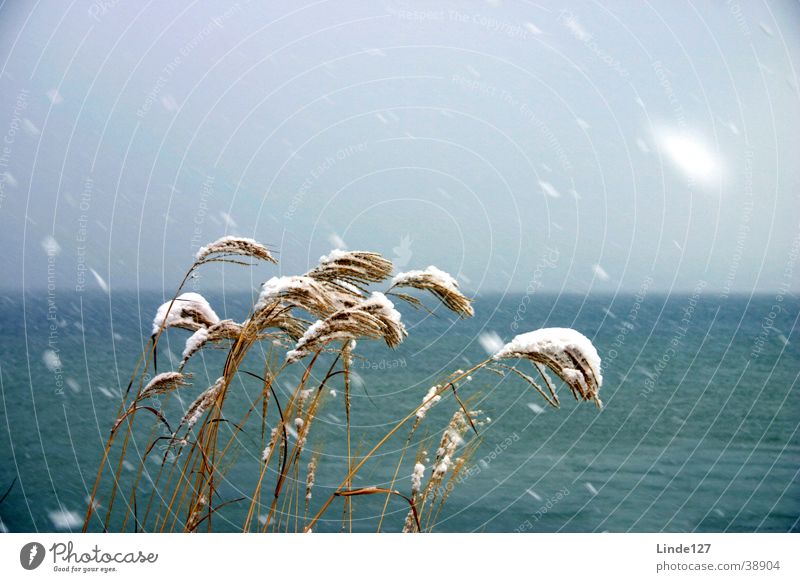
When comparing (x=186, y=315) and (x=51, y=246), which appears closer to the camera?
(x=186, y=315)

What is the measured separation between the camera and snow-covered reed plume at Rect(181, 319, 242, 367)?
1.50 m

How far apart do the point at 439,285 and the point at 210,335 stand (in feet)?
1.70

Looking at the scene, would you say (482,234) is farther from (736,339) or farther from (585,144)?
(736,339)

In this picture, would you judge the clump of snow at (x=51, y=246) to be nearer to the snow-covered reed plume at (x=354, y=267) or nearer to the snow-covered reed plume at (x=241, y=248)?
the snow-covered reed plume at (x=241, y=248)

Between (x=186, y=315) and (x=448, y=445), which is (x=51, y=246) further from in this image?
(x=448, y=445)

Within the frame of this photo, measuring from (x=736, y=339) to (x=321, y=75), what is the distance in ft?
51.7

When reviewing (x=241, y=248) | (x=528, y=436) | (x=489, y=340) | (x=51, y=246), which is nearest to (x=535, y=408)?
(x=528, y=436)

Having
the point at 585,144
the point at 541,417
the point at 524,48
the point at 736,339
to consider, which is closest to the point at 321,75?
the point at 524,48

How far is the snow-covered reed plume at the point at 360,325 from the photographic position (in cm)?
129

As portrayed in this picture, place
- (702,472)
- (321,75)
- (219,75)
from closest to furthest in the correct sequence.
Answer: (219,75) → (321,75) → (702,472)

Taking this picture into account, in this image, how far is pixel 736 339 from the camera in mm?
16562

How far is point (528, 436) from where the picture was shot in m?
9.52
